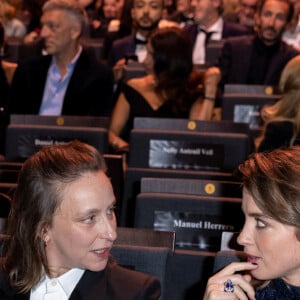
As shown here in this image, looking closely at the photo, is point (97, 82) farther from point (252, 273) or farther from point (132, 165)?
point (252, 273)

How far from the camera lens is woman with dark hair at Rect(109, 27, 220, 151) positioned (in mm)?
5039

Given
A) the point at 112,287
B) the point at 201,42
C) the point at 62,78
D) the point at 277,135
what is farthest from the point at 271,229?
the point at 201,42

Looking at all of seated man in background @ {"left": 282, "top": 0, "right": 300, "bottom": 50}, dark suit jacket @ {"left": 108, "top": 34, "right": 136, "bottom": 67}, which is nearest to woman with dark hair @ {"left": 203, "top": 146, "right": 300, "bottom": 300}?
dark suit jacket @ {"left": 108, "top": 34, "right": 136, "bottom": 67}

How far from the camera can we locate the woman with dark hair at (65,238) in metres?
2.38

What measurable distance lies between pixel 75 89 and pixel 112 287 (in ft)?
9.77

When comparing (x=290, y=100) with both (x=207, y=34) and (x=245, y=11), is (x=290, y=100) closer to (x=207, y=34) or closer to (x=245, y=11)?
(x=207, y=34)

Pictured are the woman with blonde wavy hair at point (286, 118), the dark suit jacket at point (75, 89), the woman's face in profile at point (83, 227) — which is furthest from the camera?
the dark suit jacket at point (75, 89)

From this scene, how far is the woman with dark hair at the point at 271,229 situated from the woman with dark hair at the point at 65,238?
0.28 m

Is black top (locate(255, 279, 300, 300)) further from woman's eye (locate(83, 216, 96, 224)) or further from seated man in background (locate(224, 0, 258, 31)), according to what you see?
seated man in background (locate(224, 0, 258, 31))

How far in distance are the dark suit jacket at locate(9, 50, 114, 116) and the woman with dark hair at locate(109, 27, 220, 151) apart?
12cm

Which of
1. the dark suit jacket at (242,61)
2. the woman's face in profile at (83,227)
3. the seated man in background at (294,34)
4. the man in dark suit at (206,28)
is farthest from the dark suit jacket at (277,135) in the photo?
the man in dark suit at (206,28)

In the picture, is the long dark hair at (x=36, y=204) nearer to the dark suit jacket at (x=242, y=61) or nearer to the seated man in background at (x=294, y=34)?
the dark suit jacket at (x=242, y=61)

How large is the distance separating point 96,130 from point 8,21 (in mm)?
4653

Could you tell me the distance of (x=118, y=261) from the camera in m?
2.66
